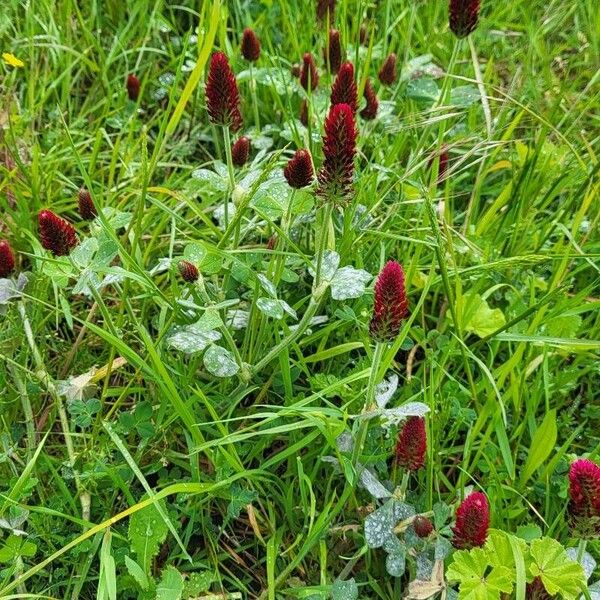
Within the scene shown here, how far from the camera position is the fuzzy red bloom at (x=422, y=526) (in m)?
1.81

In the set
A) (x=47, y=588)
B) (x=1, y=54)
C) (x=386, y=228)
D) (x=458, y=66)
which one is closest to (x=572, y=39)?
(x=458, y=66)

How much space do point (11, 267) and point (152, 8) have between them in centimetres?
180

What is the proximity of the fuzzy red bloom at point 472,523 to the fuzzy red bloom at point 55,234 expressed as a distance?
3.53 ft

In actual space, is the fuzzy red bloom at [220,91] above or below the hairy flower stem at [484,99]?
above

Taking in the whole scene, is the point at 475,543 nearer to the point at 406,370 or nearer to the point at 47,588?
the point at 406,370

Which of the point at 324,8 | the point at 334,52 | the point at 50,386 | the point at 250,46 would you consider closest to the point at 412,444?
the point at 50,386

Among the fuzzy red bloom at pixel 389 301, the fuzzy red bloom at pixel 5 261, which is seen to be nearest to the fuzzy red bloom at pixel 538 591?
the fuzzy red bloom at pixel 389 301

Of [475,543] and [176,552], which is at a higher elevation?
[475,543]

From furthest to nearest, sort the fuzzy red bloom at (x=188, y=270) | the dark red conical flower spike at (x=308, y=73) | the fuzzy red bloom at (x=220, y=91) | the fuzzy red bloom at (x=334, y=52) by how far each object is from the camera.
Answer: the fuzzy red bloom at (x=334, y=52) < the dark red conical flower spike at (x=308, y=73) < the fuzzy red bloom at (x=220, y=91) < the fuzzy red bloom at (x=188, y=270)

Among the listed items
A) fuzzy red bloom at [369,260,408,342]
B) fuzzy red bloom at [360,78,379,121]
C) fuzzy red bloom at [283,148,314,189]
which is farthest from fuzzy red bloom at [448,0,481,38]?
fuzzy red bloom at [369,260,408,342]

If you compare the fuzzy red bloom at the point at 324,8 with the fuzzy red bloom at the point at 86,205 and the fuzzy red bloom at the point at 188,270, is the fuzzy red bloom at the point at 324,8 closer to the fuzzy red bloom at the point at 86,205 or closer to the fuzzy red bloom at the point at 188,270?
the fuzzy red bloom at the point at 86,205

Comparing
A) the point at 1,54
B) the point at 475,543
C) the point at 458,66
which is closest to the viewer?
the point at 475,543

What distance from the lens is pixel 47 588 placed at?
1.84 meters

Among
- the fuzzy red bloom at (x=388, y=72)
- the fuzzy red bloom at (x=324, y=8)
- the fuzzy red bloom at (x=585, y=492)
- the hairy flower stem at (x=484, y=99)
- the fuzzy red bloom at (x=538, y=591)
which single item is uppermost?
the fuzzy red bloom at (x=324, y=8)
